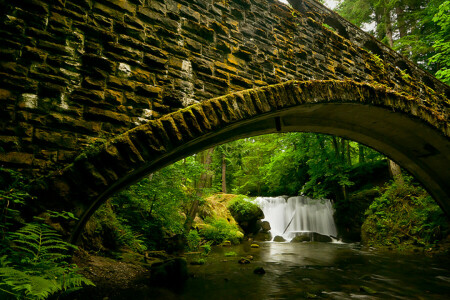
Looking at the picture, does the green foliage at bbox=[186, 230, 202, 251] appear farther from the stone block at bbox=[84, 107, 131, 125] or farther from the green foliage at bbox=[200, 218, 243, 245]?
the stone block at bbox=[84, 107, 131, 125]

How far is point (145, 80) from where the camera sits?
2742 millimetres

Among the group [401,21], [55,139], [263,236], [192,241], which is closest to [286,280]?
[192,241]

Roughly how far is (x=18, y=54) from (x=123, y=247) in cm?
481

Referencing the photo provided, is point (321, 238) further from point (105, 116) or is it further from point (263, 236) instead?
point (105, 116)

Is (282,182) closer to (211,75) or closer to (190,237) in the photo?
(190,237)

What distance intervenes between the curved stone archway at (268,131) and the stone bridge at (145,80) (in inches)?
0.6

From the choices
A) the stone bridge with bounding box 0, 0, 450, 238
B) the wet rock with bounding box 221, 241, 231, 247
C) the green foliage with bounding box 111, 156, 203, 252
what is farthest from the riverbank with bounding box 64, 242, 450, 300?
the wet rock with bounding box 221, 241, 231, 247

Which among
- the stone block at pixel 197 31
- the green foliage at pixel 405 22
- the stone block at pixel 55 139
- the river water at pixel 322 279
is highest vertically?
the green foliage at pixel 405 22

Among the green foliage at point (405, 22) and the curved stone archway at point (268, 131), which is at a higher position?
the green foliage at point (405, 22)

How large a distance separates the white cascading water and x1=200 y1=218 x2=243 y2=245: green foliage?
4189 mm

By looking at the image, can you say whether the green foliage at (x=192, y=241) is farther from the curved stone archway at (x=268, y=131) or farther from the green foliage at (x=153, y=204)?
the curved stone archway at (x=268, y=131)

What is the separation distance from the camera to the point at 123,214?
6777 mm

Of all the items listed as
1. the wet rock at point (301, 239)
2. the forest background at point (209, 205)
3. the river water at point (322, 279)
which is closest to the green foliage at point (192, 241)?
the forest background at point (209, 205)

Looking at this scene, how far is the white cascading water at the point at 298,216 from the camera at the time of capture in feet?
47.6
